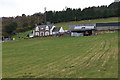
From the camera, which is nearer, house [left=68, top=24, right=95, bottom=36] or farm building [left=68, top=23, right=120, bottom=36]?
farm building [left=68, top=23, right=120, bottom=36]

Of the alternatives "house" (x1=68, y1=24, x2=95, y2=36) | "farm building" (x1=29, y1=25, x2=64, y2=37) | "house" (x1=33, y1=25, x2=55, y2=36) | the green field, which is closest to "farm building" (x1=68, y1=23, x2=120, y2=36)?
"house" (x1=68, y1=24, x2=95, y2=36)

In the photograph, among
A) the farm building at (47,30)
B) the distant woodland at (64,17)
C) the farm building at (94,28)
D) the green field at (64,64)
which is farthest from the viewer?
the distant woodland at (64,17)

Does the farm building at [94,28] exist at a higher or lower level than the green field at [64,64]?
higher

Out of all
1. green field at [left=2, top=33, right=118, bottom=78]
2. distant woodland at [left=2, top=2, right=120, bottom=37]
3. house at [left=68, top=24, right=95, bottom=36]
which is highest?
distant woodland at [left=2, top=2, right=120, bottom=37]

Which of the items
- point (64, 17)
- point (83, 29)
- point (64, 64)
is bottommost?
point (64, 64)

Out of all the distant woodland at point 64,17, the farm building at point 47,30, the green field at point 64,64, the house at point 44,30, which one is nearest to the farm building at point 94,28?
the farm building at point 47,30

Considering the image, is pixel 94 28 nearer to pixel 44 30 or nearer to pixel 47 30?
pixel 47 30

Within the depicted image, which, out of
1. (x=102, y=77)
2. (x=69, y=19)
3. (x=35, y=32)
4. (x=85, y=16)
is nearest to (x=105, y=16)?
(x=85, y=16)

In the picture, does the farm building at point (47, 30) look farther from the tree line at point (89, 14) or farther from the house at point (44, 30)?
the tree line at point (89, 14)

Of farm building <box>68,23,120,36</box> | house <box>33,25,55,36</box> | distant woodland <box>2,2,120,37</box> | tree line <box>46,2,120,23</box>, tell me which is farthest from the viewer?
tree line <box>46,2,120,23</box>

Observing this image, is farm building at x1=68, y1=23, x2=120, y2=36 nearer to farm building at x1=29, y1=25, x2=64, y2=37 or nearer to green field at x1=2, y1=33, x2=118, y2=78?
farm building at x1=29, y1=25, x2=64, y2=37

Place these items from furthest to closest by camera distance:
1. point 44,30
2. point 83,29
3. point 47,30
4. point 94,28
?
point 44,30 < point 47,30 < point 83,29 < point 94,28

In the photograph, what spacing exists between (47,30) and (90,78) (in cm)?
5544

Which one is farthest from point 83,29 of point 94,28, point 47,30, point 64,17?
point 64,17
